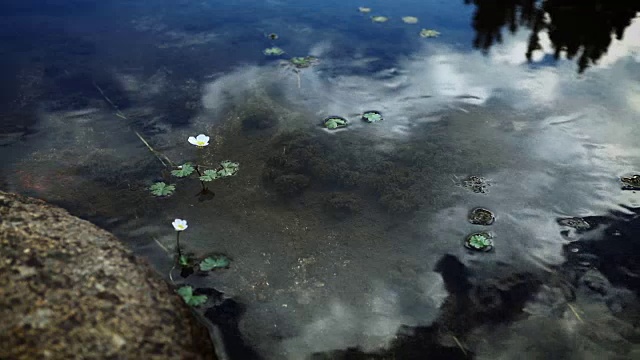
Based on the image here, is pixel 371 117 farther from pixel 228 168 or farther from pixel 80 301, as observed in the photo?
pixel 80 301

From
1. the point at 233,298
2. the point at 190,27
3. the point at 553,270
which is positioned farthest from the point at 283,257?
the point at 190,27

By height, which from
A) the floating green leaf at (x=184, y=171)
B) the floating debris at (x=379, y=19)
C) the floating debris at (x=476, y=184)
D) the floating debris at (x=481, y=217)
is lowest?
the floating debris at (x=481, y=217)

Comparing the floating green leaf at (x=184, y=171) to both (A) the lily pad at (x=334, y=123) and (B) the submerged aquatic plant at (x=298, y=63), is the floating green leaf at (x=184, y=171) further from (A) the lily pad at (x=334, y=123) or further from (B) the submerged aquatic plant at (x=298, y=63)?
(B) the submerged aquatic plant at (x=298, y=63)

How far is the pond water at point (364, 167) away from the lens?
102 inches

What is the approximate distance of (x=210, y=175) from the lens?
11.8ft

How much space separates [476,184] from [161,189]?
100 inches

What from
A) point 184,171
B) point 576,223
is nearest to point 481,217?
point 576,223

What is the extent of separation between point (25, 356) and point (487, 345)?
2.21 m

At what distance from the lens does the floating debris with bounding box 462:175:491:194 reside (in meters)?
3.54

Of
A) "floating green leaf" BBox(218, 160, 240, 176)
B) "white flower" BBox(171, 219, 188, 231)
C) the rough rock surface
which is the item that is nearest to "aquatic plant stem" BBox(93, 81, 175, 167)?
"floating green leaf" BBox(218, 160, 240, 176)

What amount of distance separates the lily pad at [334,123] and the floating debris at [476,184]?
1.33 m

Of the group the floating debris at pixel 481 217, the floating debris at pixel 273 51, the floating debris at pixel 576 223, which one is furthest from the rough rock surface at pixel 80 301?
the floating debris at pixel 273 51

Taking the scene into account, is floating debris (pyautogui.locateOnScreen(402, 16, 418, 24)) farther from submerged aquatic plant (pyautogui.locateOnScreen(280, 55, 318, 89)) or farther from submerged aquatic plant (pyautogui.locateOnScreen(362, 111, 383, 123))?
submerged aquatic plant (pyautogui.locateOnScreen(362, 111, 383, 123))

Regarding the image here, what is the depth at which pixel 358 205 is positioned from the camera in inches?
135
